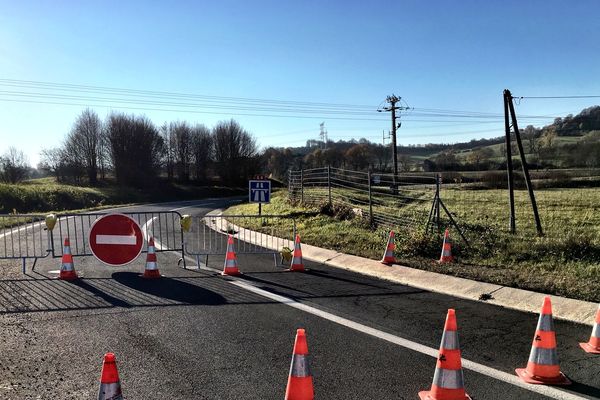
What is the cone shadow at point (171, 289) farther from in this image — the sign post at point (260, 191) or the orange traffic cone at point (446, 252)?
the sign post at point (260, 191)

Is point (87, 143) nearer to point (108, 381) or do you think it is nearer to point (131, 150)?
point (131, 150)

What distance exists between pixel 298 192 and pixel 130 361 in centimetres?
1864

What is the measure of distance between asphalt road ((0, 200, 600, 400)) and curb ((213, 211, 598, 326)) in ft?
1.27

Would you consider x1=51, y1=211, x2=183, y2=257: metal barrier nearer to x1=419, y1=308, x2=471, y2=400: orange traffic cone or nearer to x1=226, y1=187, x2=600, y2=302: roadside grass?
x1=226, y1=187, x2=600, y2=302: roadside grass

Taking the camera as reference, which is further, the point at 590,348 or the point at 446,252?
the point at 446,252

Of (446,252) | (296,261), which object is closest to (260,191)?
(296,261)

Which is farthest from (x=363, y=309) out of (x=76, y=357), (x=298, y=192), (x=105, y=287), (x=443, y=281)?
(x=298, y=192)

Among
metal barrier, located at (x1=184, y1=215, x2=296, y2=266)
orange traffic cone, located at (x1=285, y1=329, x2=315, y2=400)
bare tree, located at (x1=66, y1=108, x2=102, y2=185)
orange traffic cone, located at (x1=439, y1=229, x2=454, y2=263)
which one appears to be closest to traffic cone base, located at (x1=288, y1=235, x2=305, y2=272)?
metal barrier, located at (x1=184, y1=215, x2=296, y2=266)

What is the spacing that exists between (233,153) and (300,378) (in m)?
72.6

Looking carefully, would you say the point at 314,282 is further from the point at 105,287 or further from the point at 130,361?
the point at 130,361

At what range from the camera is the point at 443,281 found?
8.38 meters

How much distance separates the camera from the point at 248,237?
613 inches

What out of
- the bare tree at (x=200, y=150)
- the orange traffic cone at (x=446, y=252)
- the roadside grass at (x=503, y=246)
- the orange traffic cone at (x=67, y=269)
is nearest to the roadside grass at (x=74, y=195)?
the bare tree at (x=200, y=150)

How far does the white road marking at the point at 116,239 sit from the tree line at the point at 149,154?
2045 inches
